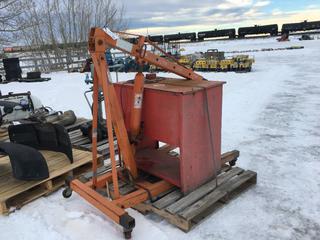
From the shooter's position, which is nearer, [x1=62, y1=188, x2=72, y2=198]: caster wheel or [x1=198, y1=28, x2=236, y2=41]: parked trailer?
[x1=62, y1=188, x2=72, y2=198]: caster wheel

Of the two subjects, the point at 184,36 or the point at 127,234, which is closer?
the point at 127,234

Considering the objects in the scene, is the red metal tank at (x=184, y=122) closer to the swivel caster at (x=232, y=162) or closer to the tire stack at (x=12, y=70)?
the swivel caster at (x=232, y=162)

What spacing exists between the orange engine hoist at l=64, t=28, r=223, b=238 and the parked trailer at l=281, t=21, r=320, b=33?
42.3 meters

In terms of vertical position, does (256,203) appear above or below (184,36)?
below

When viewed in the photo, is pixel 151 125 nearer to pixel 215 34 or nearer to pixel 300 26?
pixel 215 34

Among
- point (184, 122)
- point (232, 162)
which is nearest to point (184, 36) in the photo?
point (232, 162)

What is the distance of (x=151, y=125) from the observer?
3.49m

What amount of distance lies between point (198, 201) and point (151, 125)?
92 cm

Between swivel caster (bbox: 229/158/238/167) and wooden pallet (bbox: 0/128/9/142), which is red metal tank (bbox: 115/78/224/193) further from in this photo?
wooden pallet (bbox: 0/128/9/142)

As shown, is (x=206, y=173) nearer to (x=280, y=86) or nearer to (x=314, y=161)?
(x=314, y=161)

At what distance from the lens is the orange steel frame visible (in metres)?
3.04

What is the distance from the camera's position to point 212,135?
353 centimetres

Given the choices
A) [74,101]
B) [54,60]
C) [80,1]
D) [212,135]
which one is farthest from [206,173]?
[80,1]

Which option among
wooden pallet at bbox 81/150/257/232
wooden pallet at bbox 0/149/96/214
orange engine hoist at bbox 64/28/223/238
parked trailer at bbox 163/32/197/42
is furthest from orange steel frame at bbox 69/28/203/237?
parked trailer at bbox 163/32/197/42
